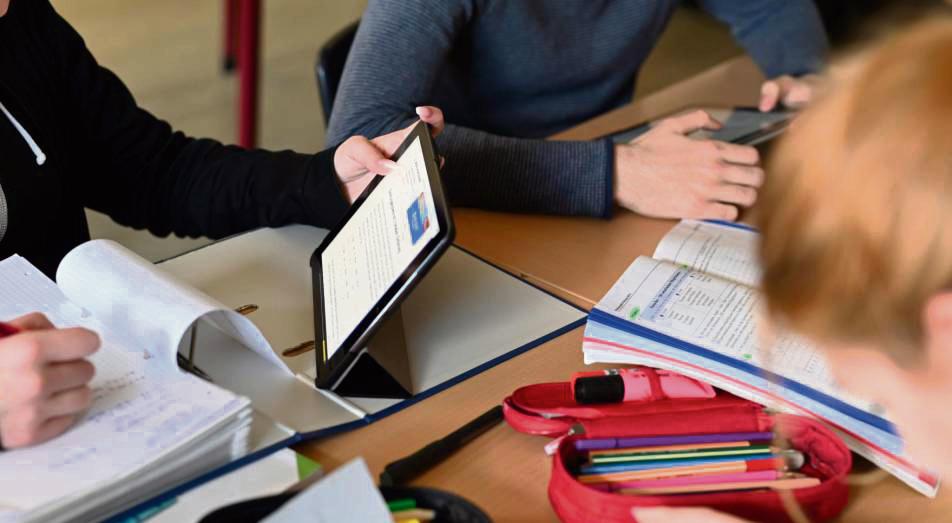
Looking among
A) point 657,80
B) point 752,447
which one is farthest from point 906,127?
point 657,80

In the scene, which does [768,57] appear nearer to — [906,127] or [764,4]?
[764,4]

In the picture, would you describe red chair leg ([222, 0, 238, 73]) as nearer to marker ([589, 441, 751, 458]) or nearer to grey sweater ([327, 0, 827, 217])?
grey sweater ([327, 0, 827, 217])

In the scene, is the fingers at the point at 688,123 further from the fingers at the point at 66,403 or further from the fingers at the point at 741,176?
the fingers at the point at 66,403

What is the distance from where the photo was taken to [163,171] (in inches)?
47.9

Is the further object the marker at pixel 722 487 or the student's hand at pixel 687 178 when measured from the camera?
the student's hand at pixel 687 178

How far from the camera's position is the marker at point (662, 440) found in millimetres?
754

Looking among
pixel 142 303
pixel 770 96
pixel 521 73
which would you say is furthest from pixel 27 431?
pixel 770 96

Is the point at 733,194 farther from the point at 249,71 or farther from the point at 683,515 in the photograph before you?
the point at 249,71

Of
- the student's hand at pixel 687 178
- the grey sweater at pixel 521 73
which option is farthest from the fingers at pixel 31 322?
the student's hand at pixel 687 178

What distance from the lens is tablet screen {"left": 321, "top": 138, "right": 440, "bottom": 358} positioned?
82 centimetres

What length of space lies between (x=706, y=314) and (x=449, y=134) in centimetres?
45

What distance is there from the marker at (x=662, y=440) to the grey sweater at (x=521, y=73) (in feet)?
1.55

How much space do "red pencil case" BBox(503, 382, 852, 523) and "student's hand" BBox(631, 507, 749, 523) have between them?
1 cm

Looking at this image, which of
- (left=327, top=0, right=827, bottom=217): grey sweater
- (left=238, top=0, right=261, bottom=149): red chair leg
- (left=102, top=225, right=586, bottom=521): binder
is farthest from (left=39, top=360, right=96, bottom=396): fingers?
(left=238, top=0, right=261, bottom=149): red chair leg
